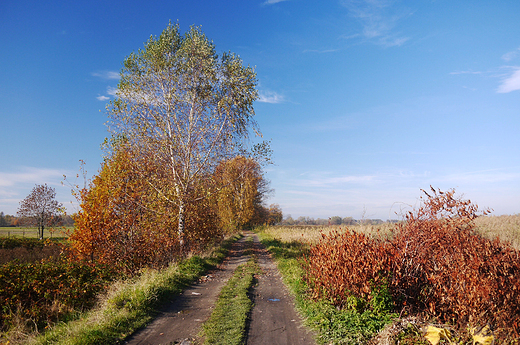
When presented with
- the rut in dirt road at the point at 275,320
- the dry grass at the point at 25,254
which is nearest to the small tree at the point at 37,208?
the dry grass at the point at 25,254

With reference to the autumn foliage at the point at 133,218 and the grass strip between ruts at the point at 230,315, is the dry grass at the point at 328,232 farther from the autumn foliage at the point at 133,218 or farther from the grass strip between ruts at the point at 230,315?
the autumn foliage at the point at 133,218

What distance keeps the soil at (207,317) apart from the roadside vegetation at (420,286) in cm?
53

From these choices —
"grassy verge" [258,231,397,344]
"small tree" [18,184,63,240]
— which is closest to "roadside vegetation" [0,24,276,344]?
"grassy verge" [258,231,397,344]

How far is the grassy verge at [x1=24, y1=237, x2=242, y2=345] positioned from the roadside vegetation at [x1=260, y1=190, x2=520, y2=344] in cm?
417

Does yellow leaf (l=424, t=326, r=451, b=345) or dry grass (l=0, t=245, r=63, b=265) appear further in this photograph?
dry grass (l=0, t=245, r=63, b=265)

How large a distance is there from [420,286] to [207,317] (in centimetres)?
532

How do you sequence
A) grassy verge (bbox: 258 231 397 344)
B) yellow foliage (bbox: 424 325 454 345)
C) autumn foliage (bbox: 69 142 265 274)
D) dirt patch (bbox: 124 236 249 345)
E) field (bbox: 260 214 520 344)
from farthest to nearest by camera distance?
autumn foliage (bbox: 69 142 265 274) < dirt patch (bbox: 124 236 249 345) < grassy verge (bbox: 258 231 397 344) < field (bbox: 260 214 520 344) < yellow foliage (bbox: 424 325 454 345)

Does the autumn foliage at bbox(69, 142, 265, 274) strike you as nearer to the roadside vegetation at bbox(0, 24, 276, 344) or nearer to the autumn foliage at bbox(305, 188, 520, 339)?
the roadside vegetation at bbox(0, 24, 276, 344)

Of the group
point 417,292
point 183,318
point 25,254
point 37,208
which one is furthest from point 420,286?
point 37,208

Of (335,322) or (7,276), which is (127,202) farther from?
(335,322)

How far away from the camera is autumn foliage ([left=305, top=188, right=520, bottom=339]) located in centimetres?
516

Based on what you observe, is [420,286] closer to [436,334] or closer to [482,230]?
[436,334]

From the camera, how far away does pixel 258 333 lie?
6.38m

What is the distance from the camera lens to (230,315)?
743cm
